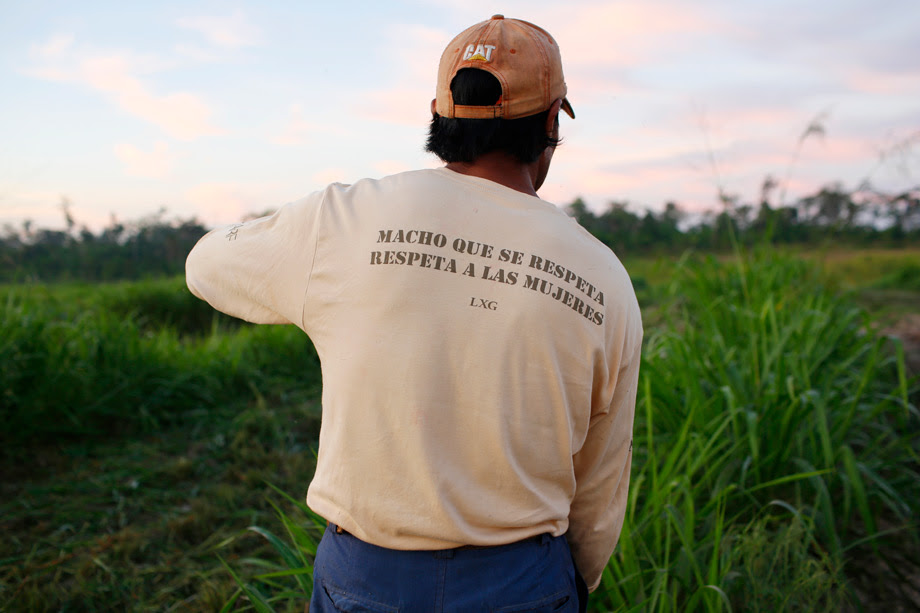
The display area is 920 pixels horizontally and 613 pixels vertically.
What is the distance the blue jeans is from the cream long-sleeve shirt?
0.11 ft

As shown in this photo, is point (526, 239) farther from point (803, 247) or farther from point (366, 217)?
point (803, 247)

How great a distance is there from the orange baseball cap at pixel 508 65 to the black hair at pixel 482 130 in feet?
0.04

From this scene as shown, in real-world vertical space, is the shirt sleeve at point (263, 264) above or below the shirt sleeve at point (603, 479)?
above

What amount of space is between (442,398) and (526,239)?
294mm

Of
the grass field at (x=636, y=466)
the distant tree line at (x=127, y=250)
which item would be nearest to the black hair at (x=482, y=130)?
the grass field at (x=636, y=466)

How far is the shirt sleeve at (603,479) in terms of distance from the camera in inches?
50.8

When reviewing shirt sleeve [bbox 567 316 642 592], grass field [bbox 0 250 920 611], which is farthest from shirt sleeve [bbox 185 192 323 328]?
grass field [bbox 0 250 920 611]

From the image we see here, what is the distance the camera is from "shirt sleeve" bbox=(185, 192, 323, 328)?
113cm

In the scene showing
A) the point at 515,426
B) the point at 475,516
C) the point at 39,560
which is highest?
the point at 515,426

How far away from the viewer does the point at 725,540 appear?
2.02 m

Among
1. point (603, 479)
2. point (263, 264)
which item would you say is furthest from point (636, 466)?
point (263, 264)

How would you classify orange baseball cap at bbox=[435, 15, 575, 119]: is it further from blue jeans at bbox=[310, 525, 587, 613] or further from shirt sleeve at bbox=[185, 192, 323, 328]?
blue jeans at bbox=[310, 525, 587, 613]

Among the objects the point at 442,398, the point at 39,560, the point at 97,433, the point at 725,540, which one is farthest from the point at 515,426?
the point at 97,433

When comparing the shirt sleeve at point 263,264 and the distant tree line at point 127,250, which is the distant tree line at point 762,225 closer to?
the shirt sleeve at point 263,264
